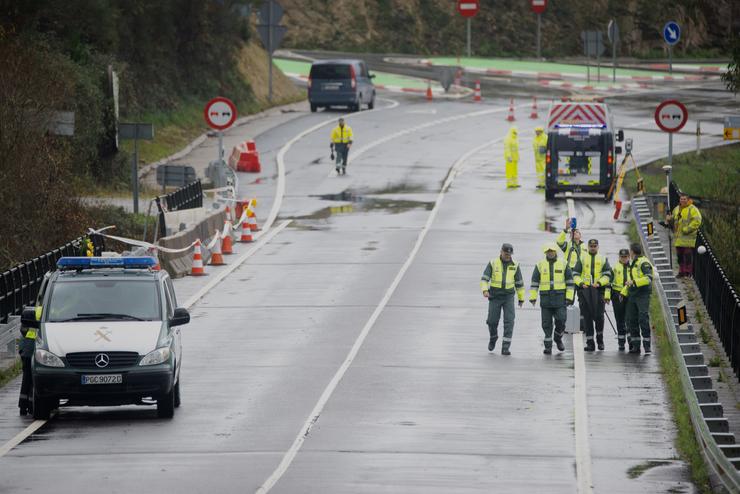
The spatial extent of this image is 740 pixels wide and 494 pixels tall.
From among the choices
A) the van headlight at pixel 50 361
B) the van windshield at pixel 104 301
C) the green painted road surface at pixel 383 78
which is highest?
the green painted road surface at pixel 383 78

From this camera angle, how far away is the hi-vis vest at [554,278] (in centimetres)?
2344

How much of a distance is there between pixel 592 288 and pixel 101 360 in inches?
330

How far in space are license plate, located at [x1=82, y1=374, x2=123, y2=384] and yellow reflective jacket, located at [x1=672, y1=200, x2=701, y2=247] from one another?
518 inches

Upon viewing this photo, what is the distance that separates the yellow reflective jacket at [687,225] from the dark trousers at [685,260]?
0.14 m

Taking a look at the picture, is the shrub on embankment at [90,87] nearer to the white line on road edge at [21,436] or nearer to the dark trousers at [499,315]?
the dark trousers at [499,315]

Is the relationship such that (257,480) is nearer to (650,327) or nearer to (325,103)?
(650,327)

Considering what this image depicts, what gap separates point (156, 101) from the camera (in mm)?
53000

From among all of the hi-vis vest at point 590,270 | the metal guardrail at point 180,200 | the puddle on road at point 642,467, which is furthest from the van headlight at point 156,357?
→ the metal guardrail at point 180,200

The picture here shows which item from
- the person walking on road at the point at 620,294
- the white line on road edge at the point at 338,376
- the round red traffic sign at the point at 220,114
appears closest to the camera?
the white line on road edge at the point at 338,376

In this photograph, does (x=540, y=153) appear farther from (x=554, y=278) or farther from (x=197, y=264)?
(x=554, y=278)

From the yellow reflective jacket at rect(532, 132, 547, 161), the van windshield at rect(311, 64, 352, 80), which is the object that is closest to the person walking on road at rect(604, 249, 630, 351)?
the yellow reflective jacket at rect(532, 132, 547, 161)

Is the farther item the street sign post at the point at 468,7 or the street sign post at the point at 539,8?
the street sign post at the point at 468,7

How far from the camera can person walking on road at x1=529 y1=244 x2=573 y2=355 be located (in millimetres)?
23391

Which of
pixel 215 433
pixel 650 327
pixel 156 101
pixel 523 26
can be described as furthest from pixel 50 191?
pixel 523 26
